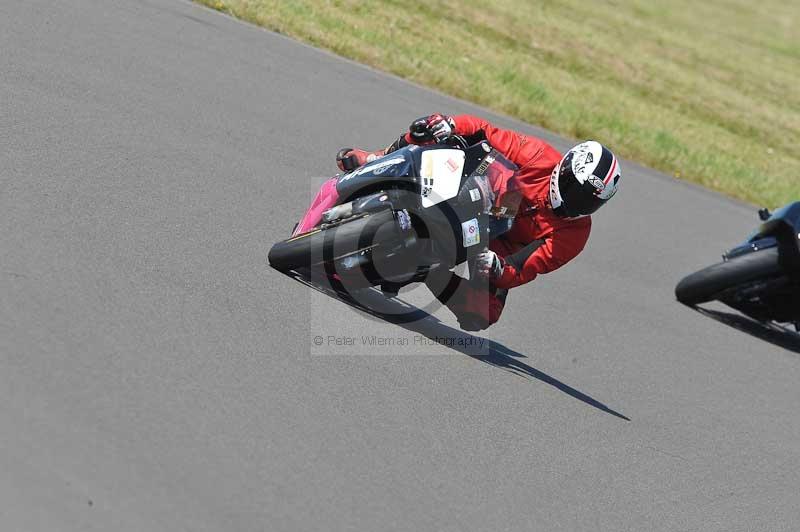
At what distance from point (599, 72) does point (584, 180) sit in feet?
43.5

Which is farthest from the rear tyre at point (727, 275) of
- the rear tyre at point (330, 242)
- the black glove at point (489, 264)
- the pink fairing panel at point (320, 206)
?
the rear tyre at point (330, 242)

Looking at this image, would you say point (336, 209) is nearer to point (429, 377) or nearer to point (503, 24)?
point (429, 377)

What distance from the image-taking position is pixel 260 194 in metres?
8.25

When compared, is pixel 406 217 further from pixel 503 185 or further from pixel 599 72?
pixel 599 72

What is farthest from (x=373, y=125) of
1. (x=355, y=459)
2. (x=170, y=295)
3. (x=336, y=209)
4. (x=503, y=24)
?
(x=503, y=24)

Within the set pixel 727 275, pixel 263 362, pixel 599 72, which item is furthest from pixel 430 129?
pixel 599 72

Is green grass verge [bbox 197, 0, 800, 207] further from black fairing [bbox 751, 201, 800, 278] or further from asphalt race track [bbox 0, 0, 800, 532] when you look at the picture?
black fairing [bbox 751, 201, 800, 278]

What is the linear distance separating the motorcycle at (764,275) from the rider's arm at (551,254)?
3.76m

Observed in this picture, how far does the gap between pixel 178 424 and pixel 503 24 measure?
15.8 metres

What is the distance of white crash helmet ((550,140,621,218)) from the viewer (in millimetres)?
6590

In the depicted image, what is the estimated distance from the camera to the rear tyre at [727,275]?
33.5 feet

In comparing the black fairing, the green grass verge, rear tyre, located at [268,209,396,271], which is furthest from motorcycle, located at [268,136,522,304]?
the green grass verge

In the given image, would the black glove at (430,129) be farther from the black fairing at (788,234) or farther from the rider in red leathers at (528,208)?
the black fairing at (788,234)

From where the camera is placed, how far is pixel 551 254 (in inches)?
271
